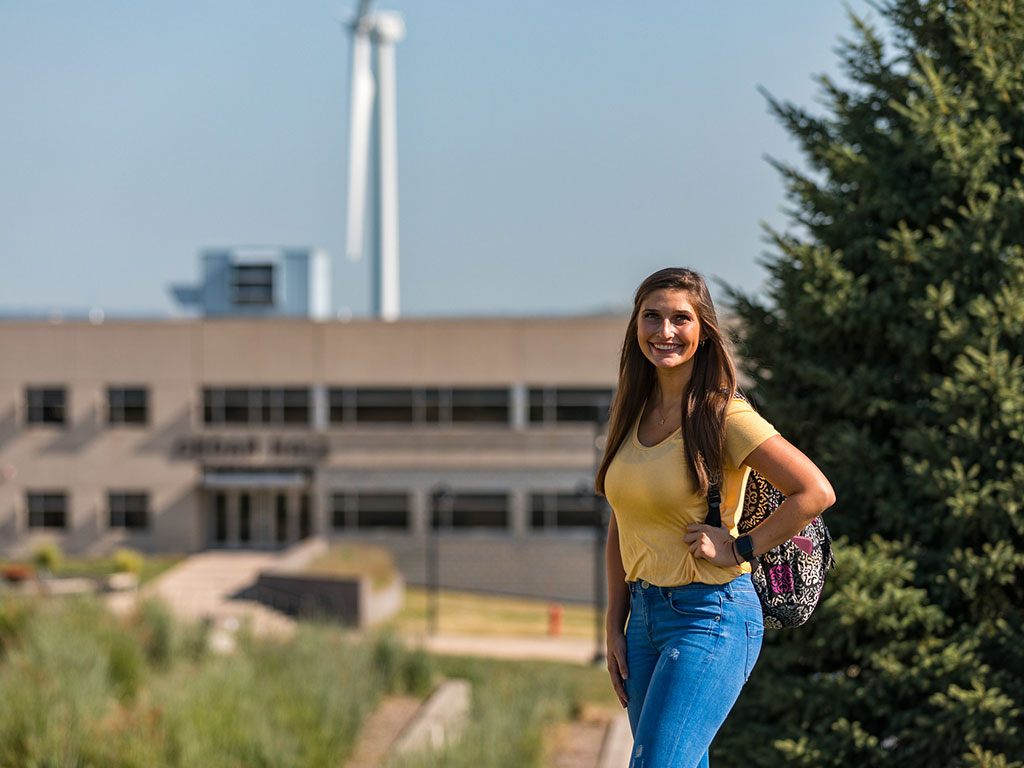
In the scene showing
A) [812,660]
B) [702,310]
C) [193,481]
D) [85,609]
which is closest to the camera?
[702,310]

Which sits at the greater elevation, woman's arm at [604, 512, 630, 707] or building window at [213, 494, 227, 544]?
woman's arm at [604, 512, 630, 707]

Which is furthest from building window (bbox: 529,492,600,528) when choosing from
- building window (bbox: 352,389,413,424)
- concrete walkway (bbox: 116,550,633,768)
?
concrete walkway (bbox: 116,550,633,768)

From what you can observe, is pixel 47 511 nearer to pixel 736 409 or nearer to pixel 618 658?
pixel 618 658

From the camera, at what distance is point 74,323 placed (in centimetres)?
4878

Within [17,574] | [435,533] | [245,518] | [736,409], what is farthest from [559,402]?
[736,409]

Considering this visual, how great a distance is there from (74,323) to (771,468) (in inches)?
1918

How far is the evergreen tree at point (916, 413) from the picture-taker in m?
5.89

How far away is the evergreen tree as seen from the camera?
5.89 m

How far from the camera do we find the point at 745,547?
371 centimetres

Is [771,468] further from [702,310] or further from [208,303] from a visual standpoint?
[208,303]

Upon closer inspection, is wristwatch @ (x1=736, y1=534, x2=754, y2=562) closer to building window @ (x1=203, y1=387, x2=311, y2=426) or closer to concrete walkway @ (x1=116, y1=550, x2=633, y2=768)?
concrete walkway @ (x1=116, y1=550, x2=633, y2=768)

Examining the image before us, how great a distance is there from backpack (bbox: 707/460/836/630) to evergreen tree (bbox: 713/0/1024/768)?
2.17 m

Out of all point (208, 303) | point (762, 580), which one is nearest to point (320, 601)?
point (208, 303)

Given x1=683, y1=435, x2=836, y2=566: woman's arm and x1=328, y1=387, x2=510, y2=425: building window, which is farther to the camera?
x1=328, y1=387, x2=510, y2=425: building window
